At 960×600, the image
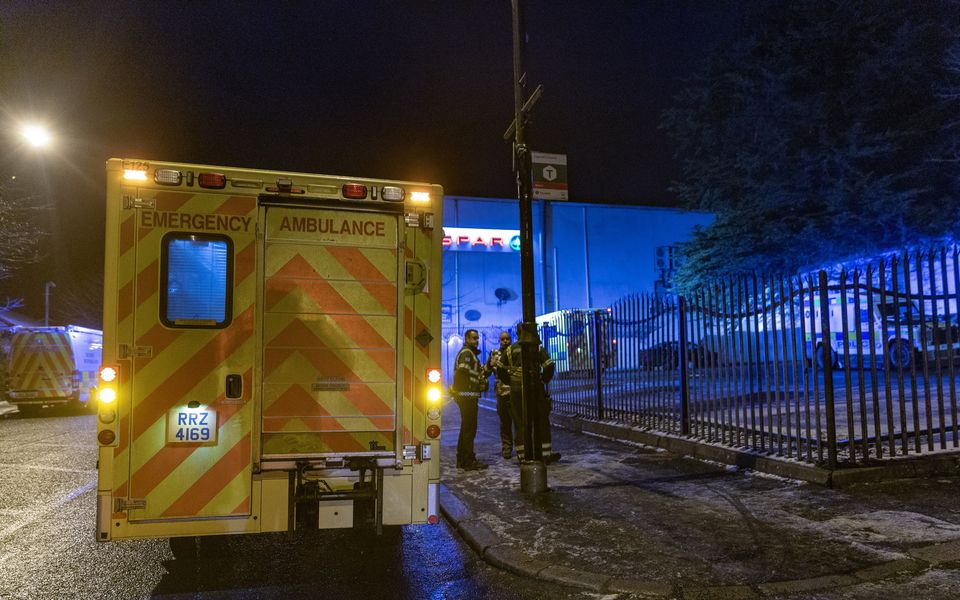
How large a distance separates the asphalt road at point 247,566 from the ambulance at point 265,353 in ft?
1.37

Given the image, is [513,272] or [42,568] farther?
[513,272]

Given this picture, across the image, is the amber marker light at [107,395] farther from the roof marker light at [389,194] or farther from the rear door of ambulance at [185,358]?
the roof marker light at [389,194]

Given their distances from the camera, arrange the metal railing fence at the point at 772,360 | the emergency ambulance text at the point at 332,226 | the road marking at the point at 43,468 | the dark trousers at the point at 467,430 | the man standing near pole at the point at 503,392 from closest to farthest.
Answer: the emergency ambulance text at the point at 332,226 → the metal railing fence at the point at 772,360 → the dark trousers at the point at 467,430 → the man standing near pole at the point at 503,392 → the road marking at the point at 43,468

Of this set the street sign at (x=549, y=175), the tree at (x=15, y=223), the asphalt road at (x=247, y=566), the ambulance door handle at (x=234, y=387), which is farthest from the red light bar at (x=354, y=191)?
the tree at (x=15, y=223)

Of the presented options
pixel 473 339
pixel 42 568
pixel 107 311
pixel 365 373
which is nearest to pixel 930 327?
pixel 473 339

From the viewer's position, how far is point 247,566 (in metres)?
4.98

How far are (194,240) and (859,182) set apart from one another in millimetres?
17787

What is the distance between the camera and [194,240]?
461cm

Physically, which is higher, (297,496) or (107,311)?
(107,311)

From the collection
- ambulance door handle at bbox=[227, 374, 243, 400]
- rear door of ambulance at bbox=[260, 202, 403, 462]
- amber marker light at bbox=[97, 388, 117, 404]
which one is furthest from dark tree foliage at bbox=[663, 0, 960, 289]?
amber marker light at bbox=[97, 388, 117, 404]

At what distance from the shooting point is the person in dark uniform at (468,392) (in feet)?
26.9

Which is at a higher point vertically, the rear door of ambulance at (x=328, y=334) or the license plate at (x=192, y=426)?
the rear door of ambulance at (x=328, y=334)

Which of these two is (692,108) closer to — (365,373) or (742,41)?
(742,41)

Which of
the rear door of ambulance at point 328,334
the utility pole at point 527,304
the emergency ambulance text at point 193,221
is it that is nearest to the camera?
the emergency ambulance text at point 193,221
